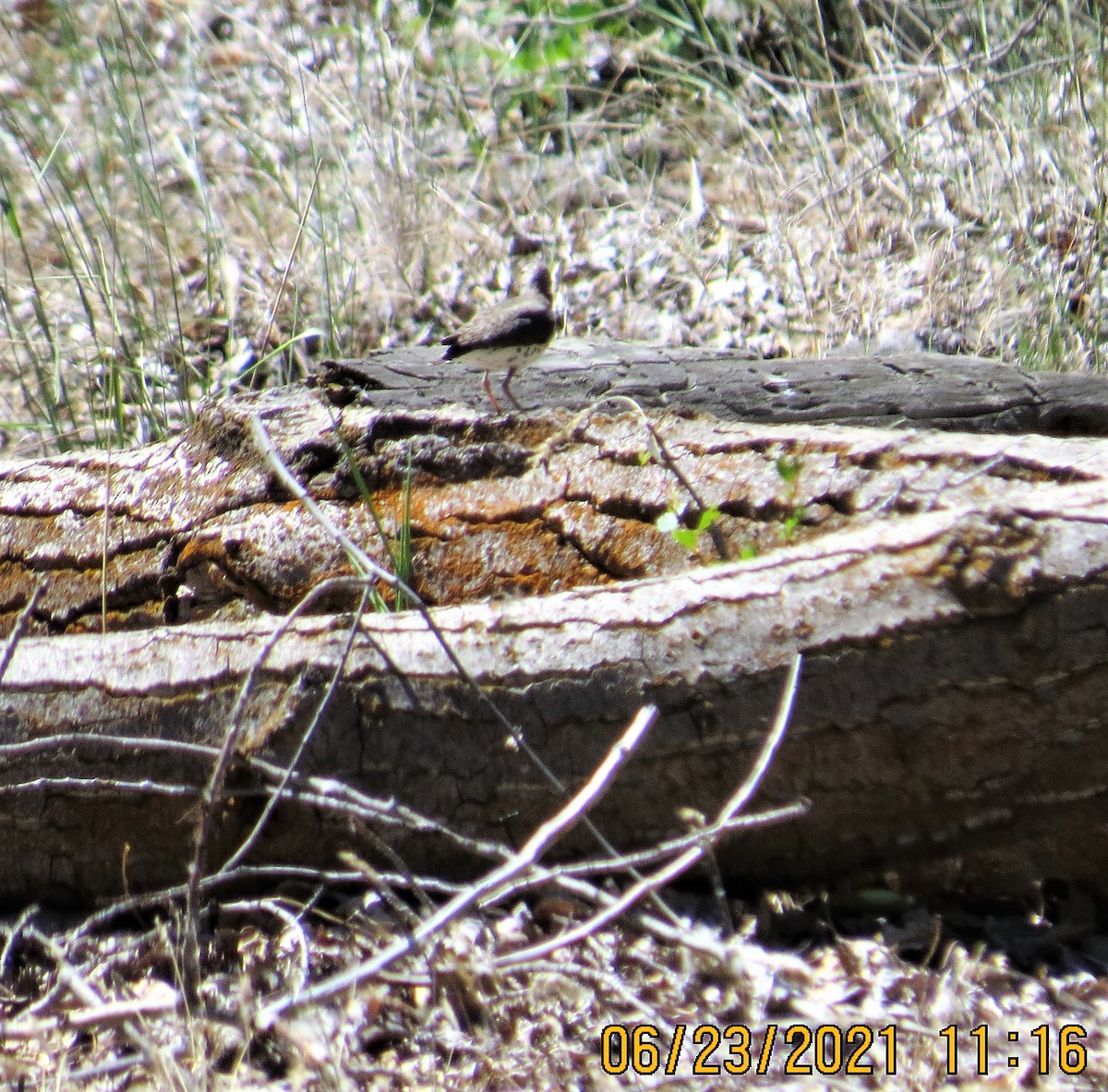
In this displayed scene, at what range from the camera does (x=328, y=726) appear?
2393 millimetres

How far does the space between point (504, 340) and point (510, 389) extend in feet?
0.78

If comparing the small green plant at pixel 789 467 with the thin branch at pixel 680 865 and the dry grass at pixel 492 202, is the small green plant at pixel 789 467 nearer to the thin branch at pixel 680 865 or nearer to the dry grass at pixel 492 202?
the thin branch at pixel 680 865

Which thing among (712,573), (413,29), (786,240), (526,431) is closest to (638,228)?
(786,240)

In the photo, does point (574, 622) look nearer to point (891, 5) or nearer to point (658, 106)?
point (658, 106)

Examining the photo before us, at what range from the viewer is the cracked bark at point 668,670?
218 centimetres

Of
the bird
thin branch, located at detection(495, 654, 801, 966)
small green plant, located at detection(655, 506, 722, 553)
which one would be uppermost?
the bird

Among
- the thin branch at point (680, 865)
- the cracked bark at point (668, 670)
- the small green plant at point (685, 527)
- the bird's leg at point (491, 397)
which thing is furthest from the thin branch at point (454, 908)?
the bird's leg at point (491, 397)

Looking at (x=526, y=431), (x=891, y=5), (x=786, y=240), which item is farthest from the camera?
(x=891, y=5)

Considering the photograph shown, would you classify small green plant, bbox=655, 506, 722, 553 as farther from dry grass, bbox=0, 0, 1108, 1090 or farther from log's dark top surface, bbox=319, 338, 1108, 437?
dry grass, bbox=0, 0, 1108, 1090

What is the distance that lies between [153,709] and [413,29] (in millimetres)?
5752

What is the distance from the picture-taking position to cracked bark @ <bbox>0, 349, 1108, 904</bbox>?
2.18m

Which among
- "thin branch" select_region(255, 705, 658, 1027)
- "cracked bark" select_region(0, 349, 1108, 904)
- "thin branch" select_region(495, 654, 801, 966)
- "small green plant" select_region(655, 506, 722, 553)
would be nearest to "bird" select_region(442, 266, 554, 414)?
"cracked bark" select_region(0, 349, 1108, 904)

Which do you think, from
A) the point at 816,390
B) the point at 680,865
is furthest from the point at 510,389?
the point at 680,865

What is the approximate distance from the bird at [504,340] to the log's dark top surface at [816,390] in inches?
3.3
